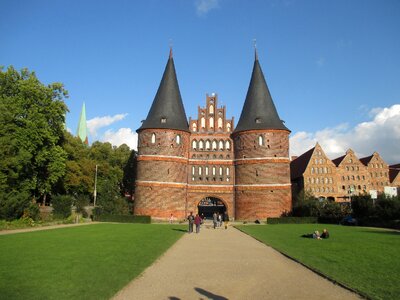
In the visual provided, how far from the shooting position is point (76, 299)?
7020 mm

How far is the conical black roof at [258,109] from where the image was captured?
41906 millimetres

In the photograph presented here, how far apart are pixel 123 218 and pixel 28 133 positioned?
44.1 ft

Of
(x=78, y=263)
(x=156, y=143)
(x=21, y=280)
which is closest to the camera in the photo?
(x=21, y=280)

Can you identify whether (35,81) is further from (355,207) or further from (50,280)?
(355,207)

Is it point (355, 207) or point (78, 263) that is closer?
point (78, 263)

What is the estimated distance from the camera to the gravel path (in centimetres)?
778

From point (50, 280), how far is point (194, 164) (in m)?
35.3

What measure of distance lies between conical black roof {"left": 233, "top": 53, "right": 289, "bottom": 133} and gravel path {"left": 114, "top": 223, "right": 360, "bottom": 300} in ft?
97.0

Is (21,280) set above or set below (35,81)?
below

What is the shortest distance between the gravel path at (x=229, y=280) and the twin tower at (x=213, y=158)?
27.0 metres

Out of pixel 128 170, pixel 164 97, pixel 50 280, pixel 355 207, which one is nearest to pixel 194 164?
pixel 164 97

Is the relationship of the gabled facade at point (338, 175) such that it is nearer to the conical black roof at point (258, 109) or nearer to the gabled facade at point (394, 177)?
the gabled facade at point (394, 177)

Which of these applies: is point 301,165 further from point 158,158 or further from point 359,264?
point 359,264

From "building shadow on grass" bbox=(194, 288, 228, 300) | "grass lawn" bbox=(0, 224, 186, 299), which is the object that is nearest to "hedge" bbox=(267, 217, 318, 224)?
"grass lawn" bbox=(0, 224, 186, 299)
